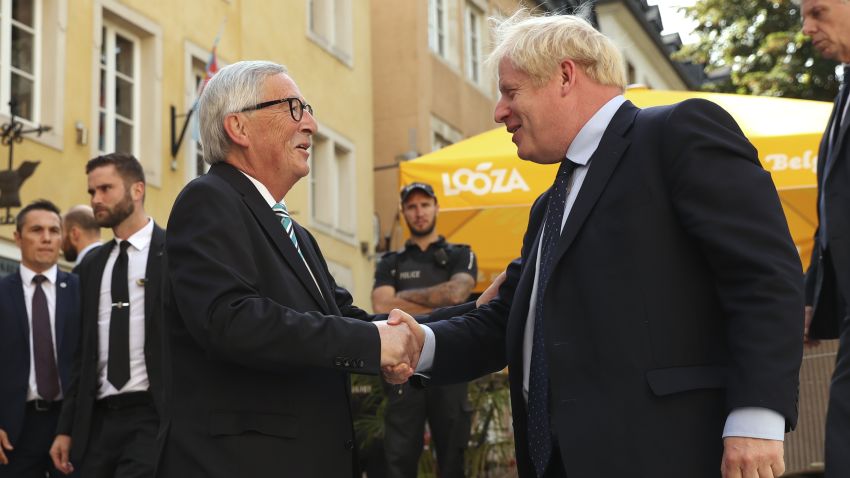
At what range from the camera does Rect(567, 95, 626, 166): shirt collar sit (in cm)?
392

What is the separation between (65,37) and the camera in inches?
619

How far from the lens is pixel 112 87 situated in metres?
17.0

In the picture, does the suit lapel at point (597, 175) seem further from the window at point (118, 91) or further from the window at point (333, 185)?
the window at point (333, 185)

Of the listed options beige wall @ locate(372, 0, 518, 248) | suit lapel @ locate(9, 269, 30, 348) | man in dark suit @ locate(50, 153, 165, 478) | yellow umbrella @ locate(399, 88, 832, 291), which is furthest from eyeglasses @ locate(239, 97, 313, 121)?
beige wall @ locate(372, 0, 518, 248)

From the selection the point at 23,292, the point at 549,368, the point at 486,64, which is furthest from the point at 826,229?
the point at 23,292

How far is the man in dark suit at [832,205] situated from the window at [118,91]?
40.5 ft

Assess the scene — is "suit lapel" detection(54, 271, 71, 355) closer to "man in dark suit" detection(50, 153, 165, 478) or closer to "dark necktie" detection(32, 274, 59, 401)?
"dark necktie" detection(32, 274, 59, 401)

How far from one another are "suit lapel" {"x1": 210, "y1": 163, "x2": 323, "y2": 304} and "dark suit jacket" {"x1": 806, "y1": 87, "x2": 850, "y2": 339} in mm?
2360

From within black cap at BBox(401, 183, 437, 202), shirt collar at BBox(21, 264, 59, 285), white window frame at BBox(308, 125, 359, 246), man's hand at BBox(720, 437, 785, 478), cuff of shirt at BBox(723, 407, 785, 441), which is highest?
white window frame at BBox(308, 125, 359, 246)

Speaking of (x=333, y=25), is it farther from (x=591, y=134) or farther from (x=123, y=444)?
(x=591, y=134)

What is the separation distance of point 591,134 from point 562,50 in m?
0.30

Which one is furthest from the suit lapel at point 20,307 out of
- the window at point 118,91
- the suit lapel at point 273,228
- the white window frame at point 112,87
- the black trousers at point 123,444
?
the window at point 118,91

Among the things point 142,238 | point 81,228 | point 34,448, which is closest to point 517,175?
point 81,228

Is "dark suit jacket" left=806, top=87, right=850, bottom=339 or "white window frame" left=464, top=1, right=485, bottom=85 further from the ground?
"white window frame" left=464, top=1, right=485, bottom=85
